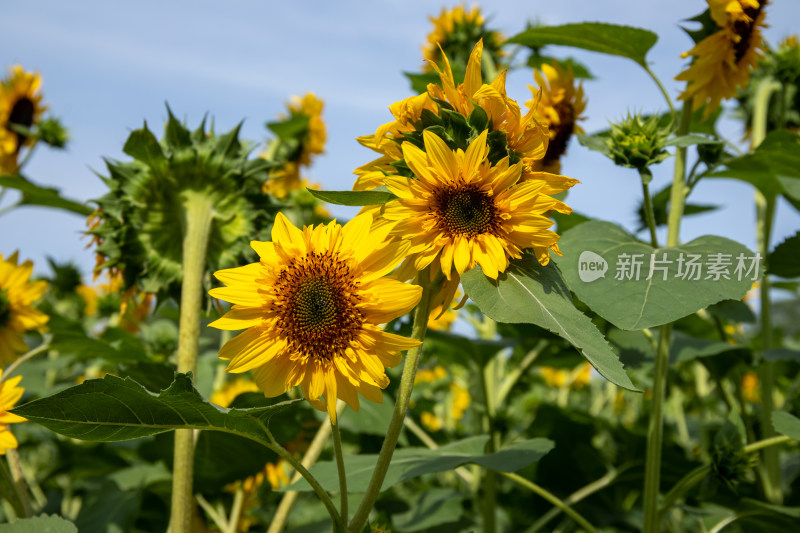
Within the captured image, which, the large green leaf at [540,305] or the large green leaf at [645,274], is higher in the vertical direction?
the large green leaf at [645,274]

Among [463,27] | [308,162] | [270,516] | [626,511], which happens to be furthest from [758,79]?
[270,516]

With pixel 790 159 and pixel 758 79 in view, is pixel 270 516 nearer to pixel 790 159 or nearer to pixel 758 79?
pixel 790 159

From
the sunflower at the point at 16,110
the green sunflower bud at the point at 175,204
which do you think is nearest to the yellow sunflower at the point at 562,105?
the green sunflower bud at the point at 175,204

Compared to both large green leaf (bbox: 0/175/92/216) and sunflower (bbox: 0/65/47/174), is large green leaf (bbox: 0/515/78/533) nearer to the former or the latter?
large green leaf (bbox: 0/175/92/216)

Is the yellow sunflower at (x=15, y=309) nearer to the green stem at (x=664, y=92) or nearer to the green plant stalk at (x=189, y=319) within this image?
the green plant stalk at (x=189, y=319)

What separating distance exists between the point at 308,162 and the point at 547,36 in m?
1.87

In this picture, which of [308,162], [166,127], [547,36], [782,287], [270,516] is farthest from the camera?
[308,162]

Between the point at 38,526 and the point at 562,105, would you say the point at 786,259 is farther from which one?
the point at 38,526

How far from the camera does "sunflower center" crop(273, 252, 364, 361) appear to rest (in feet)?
2.73

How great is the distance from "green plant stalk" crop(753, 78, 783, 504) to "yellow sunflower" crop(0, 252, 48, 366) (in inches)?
67.0

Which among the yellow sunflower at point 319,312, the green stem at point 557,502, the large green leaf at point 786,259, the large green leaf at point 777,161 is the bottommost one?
the green stem at point 557,502

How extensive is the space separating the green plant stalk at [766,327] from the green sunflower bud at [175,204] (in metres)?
1.09

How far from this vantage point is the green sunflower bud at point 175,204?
4.38 ft

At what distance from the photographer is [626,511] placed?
7.23 feet
